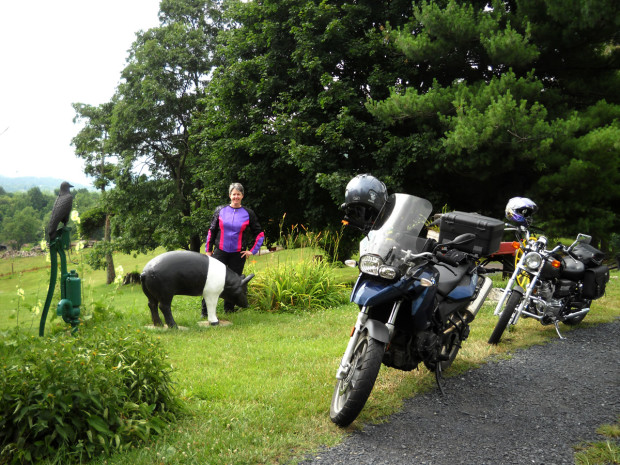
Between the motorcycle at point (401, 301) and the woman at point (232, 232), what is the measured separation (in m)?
3.76

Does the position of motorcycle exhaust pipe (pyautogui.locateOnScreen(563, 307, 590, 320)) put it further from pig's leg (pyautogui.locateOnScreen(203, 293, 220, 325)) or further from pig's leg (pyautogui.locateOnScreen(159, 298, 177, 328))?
pig's leg (pyautogui.locateOnScreen(159, 298, 177, 328))

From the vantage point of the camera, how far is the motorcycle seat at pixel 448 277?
167 inches

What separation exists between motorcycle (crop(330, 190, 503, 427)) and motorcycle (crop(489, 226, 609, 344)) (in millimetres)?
1827

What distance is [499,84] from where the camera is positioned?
10453 millimetres

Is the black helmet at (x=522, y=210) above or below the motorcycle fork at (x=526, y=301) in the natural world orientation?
above

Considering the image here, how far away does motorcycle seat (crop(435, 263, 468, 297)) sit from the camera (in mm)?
4230

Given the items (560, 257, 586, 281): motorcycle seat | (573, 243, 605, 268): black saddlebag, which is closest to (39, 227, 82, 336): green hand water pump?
(560, 257, 586, 281): motorcycle seat

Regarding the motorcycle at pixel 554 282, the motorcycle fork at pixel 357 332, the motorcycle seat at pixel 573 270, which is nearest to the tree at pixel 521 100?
the motorcycle at pixel 554 282

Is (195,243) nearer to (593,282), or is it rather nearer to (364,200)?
(593,282)

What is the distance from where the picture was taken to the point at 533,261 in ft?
20.0

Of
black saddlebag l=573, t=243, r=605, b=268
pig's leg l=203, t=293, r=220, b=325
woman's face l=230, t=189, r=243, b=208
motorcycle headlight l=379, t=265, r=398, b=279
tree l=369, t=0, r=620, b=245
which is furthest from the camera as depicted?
tree l=369, t=0, r=620, b=245

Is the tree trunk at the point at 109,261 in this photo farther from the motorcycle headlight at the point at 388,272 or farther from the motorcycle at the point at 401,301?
the motorcycle headlight at the point at 388,272

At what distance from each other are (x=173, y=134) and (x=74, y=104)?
561 cm

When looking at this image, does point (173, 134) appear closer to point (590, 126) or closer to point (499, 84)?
point (499, 84)
